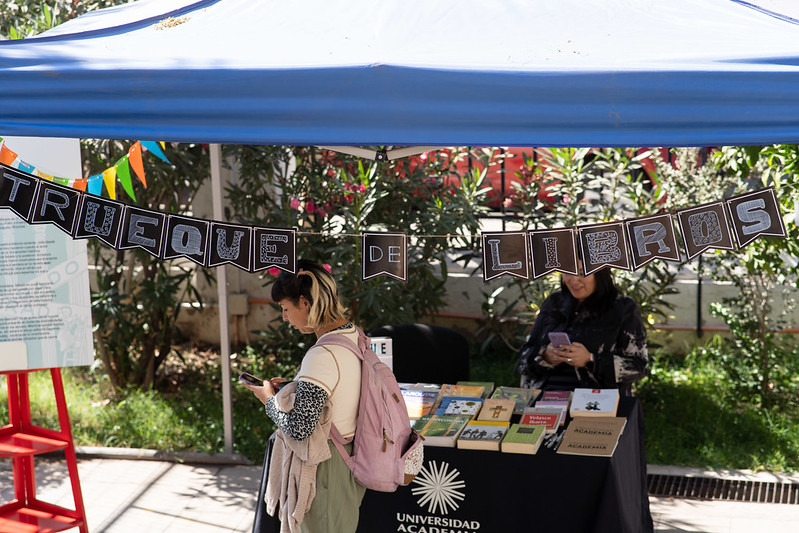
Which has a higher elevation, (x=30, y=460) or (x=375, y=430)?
(x=375, y=430)

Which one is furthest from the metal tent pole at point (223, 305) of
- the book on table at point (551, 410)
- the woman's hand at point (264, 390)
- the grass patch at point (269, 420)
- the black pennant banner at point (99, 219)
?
the book on table at point (551, 410)

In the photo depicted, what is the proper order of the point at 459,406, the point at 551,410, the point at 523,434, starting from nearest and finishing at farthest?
the point at 523,434
the point at 551,410
the point at 459,406

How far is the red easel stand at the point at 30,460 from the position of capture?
4.27 meters

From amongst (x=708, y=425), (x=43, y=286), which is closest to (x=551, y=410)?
(x=708, y=425)

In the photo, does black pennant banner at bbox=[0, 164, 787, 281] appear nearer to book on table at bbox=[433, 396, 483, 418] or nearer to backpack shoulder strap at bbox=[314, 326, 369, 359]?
backpack shoulder strap at bbox=[314, 326, 369, 359]

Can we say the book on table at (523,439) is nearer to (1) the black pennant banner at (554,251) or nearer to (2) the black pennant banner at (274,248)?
(1) the black pennant banner at (554,251)

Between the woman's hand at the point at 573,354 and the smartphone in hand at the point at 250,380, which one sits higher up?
the smartphone in hand at the point at 250,380

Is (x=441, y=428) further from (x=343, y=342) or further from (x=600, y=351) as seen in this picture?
(x=600, y=351)

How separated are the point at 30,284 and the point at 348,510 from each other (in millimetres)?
1986

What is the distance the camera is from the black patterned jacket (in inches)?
179

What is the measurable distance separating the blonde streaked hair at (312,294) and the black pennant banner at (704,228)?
129 centimetres

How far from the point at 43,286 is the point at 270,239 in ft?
4.55

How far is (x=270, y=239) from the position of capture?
11.9 feet

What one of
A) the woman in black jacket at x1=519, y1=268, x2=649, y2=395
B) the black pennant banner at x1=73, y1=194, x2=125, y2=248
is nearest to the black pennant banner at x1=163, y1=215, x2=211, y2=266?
the black pennant banner at x1=73, y1=194, x2=125, y2=248
